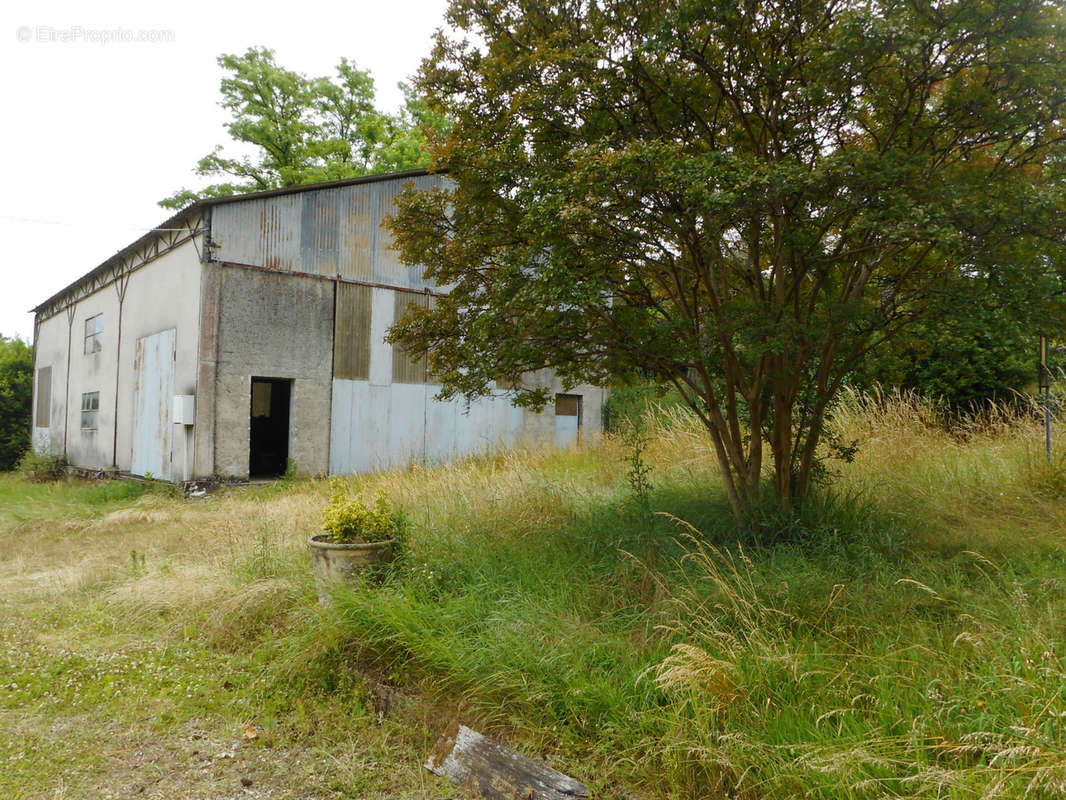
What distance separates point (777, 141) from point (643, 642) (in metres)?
3.71

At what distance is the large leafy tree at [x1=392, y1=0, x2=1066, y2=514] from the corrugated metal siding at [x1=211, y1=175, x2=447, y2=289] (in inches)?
288

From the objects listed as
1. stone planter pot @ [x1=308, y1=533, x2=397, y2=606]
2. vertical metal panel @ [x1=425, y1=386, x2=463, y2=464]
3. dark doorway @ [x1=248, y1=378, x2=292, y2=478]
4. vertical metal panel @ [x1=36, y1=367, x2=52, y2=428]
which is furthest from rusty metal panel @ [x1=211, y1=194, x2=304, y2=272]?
vertical metal panel @ [x1=36, y1=367, x2=52, y2=428]

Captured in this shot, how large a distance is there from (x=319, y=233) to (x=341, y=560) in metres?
9.90

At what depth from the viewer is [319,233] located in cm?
1348

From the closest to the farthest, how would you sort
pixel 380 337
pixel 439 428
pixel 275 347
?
pixel 275 347, pixel 380 337, pixel 439 428

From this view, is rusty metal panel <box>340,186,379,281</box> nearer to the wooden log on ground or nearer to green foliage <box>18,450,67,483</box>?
green foliage <box>18,450,67,483</box>

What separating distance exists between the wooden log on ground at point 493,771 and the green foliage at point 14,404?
79.8ft

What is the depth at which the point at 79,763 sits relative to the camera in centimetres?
354

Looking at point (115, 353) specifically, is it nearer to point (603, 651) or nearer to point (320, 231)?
point (320, 231)

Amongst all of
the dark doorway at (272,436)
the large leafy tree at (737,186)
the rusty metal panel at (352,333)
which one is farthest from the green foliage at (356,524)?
the dark doorway at (272,436)

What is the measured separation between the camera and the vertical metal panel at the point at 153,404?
1317 centimetres

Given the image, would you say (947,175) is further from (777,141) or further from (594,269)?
(594,269)

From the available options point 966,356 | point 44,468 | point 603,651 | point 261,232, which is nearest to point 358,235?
point 261,232

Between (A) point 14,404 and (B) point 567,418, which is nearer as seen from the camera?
(B) point 567,418
